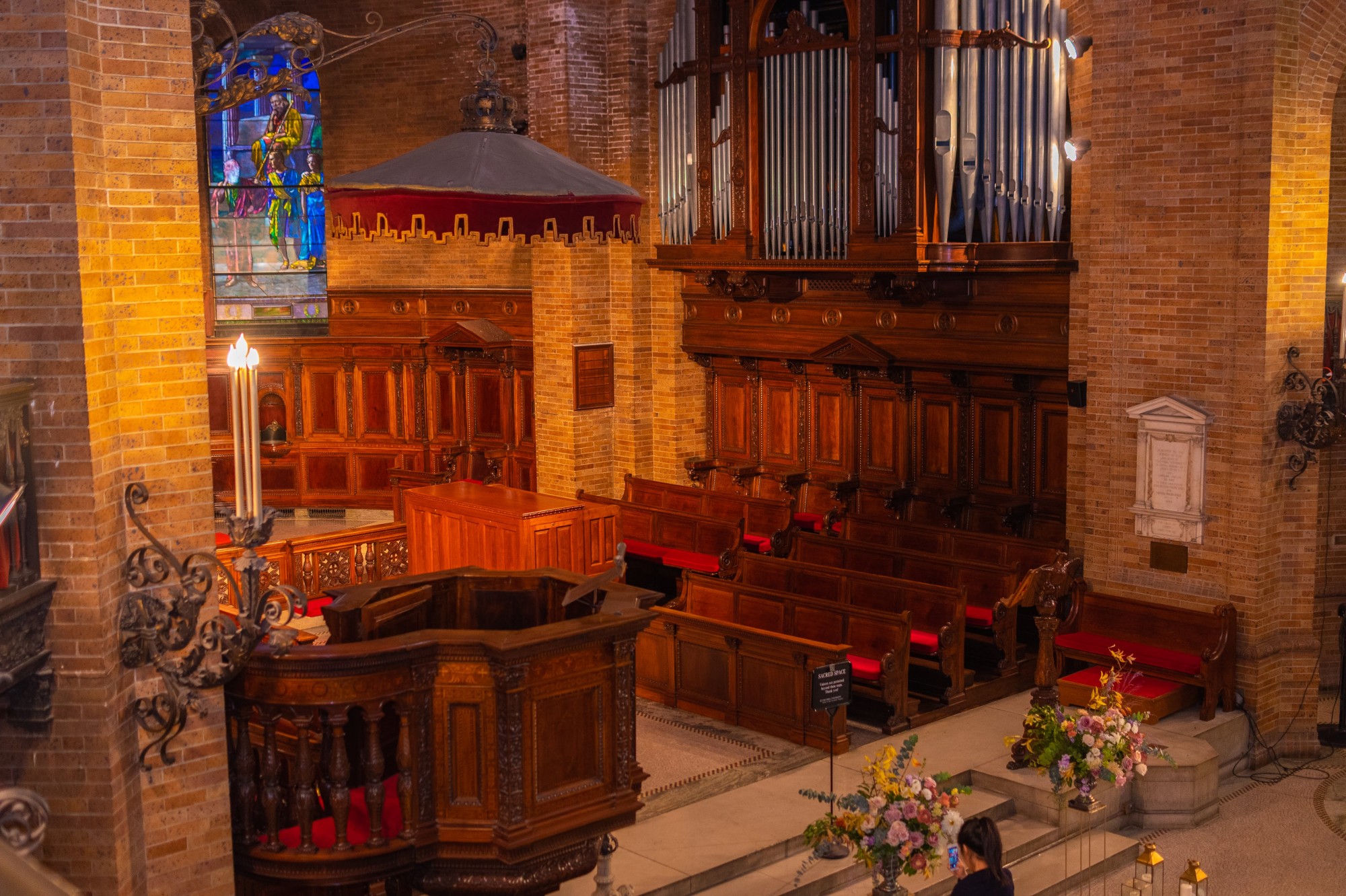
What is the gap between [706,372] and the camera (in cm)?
1581

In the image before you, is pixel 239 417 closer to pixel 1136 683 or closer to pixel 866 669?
pixel 866 669

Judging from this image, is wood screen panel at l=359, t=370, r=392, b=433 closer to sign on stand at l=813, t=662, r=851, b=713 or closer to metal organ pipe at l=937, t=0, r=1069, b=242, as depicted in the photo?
metal organ pipe at l=937, t=0, r=1069, b=242

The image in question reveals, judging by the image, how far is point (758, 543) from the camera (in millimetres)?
13594

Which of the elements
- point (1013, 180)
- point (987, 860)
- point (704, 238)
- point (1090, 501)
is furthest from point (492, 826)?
point (704, 238)

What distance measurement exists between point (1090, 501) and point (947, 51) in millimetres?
4360

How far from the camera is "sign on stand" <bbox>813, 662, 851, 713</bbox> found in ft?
26.6

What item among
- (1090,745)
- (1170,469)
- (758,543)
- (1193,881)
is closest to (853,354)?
(758,543)

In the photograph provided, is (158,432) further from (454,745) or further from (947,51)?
(947,51)

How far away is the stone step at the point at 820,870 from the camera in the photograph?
26.0 ft

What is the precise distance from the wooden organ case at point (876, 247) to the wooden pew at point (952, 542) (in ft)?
2.74

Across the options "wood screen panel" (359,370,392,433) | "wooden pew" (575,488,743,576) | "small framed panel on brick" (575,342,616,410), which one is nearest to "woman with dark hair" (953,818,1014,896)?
"wooden pew" (575,488,743,576)

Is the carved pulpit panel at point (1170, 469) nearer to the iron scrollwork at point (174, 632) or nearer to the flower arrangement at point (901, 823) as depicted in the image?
the flower arrangement at point (901, 823)

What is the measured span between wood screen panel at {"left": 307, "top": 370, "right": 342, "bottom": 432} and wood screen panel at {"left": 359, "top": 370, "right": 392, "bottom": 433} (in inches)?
13.9

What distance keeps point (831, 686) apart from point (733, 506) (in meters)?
5.85
